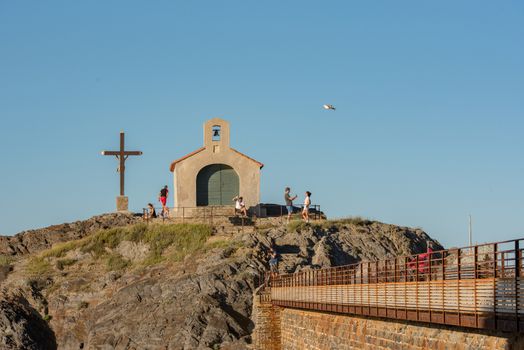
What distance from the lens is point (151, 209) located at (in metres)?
63.3

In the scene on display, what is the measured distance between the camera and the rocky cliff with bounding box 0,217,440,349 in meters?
46.9

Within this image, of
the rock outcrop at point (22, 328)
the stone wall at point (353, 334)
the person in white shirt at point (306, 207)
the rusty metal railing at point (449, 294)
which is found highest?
the person in white shirt at point (306, 207)

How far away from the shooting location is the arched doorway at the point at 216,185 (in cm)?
6309

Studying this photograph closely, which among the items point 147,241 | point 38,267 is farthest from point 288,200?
point 38,267

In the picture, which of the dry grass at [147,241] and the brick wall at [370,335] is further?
the dry grass at [147,241]

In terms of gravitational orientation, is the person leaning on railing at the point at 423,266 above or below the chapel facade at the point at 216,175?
below

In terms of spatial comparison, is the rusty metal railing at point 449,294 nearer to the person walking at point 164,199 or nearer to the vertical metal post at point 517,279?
the vertical metal post at point 517,279

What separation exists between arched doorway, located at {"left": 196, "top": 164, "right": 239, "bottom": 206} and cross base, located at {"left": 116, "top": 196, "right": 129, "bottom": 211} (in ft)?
25.1

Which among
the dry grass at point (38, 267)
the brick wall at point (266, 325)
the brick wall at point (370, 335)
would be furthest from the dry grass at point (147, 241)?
the brick wall at point (370, 335)

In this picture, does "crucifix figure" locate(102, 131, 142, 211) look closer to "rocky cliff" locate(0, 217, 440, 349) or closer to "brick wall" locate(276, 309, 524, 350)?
"rocky cliff" locate(0, 217, 440, 349)

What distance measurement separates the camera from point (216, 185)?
63250 mm

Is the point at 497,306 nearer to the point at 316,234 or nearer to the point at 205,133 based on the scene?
the point at 316,234

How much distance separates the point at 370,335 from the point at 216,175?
37.0 metres

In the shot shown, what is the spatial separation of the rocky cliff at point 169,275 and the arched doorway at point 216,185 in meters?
3.59
